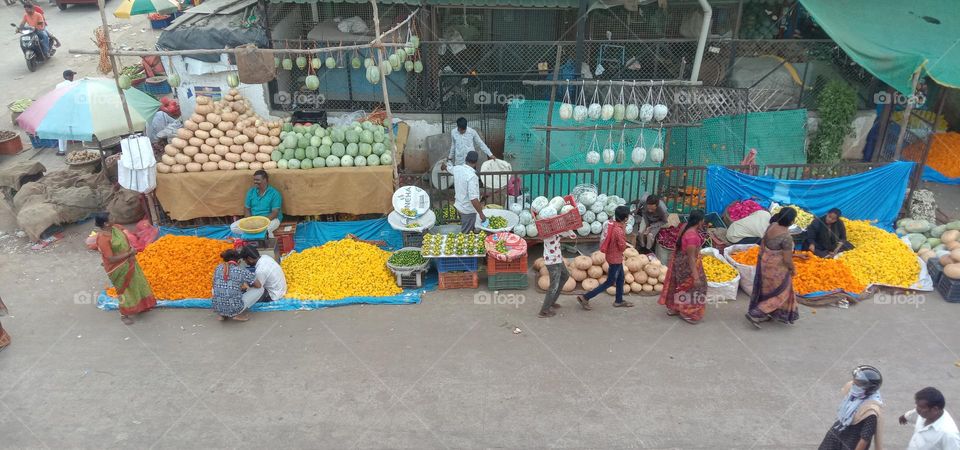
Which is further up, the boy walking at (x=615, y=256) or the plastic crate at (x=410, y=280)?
the boy walking at (x=615, y=256)

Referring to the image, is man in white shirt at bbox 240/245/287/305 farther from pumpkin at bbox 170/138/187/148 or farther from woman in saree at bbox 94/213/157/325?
pumpkin at bbox 170/138/187/148

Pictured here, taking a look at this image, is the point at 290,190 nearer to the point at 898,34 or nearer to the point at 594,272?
the point at 594,272

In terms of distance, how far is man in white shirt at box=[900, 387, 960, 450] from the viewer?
3.99 metres

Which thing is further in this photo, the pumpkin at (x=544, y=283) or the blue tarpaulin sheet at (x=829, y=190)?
the blue tarpaulin sheet at (x=829, y=190)

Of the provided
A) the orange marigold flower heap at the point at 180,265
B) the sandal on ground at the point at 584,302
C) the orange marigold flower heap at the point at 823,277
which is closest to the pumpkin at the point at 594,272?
the sandal on ground at the point at 584,302

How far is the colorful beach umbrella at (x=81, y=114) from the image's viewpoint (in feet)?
30.1

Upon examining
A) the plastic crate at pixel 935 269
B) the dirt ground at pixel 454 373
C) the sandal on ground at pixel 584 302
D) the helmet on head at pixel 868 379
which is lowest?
the dirt ground at pixel 454 373

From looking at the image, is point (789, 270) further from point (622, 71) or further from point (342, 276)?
point (622, 71)

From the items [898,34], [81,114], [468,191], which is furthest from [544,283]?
[81,114]

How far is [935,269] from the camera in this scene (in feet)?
26.1

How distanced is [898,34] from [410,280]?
8.73 meters

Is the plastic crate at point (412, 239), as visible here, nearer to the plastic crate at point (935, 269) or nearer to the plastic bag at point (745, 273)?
the plastic bag at point (745, 273)

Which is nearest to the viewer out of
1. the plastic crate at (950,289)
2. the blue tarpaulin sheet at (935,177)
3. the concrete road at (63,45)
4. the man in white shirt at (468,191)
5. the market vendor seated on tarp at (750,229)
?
the plastic crate at (950,289)

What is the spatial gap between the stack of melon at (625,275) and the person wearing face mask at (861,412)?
3.54 m
